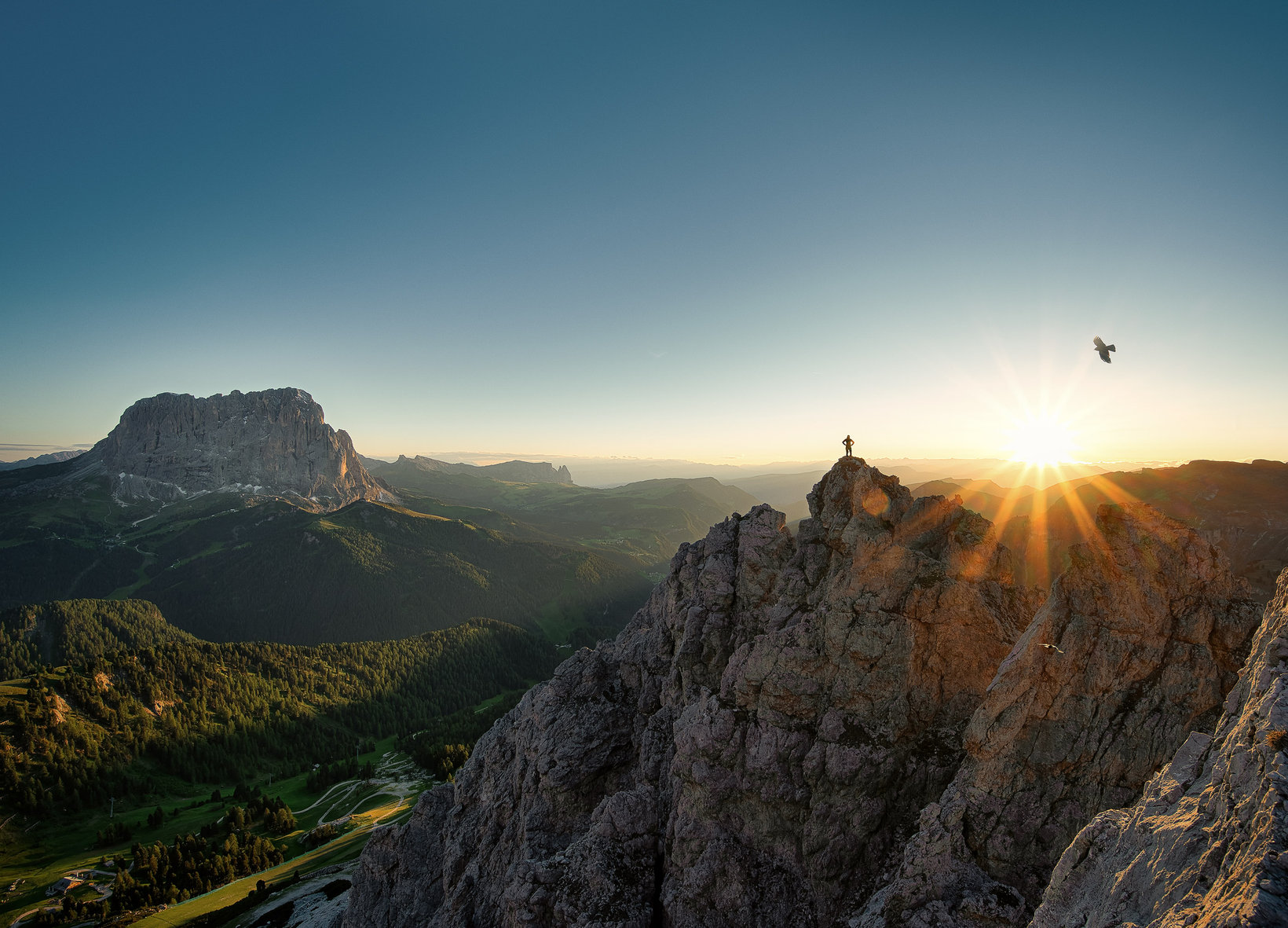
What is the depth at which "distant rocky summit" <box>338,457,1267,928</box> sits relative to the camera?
1464 centimetres

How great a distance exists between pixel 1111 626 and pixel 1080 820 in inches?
300

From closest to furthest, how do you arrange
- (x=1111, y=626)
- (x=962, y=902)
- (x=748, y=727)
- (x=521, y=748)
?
1. (x=962, y=902)
2. (x=1111, y=626)
3. (x=748, y=727)
4. (x=521, y=748)

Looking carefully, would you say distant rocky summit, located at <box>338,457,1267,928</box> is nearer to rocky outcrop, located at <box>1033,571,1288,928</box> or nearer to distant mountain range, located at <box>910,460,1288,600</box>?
rocky outcrop, located at <box>1033,571,1288,928</box>

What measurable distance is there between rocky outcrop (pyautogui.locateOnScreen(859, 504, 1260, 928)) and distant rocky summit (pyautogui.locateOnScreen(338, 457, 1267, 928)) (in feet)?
0.27

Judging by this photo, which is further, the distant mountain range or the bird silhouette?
the distant mountain range

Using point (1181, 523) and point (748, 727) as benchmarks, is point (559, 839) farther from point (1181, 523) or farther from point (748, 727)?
point (1181, 523)

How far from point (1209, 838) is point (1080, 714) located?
417 inches

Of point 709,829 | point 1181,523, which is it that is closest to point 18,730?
point 709,829

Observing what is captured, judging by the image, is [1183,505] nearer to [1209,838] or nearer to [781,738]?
[781,738]

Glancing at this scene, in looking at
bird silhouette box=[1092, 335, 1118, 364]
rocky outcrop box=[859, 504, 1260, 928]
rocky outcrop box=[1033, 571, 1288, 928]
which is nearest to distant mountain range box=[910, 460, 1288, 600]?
bird silhouette box=[1092, 335, 1118, 364]

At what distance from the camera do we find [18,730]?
591 ft

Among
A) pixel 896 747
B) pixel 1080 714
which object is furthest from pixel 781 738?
pixel 1080 714

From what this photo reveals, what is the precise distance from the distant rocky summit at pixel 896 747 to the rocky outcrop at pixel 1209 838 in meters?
0.08

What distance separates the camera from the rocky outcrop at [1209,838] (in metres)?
10.2
